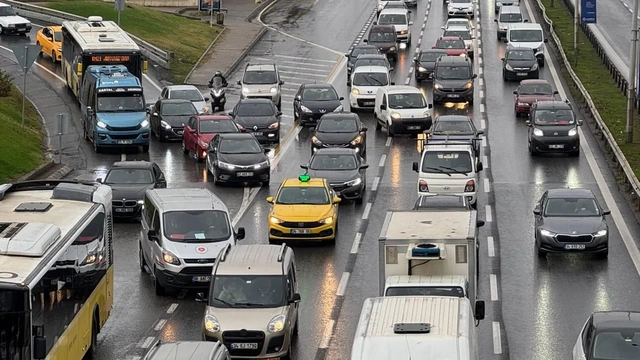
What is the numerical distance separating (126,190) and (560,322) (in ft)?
48.8

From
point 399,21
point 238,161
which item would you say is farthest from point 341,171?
point 399,21

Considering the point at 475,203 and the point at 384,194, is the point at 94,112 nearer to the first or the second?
the point at 384,194

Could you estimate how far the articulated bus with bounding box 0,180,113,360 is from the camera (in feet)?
68.9

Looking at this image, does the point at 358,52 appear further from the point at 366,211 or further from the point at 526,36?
the point at 366,211

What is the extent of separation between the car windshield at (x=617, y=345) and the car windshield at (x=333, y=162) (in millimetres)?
20702

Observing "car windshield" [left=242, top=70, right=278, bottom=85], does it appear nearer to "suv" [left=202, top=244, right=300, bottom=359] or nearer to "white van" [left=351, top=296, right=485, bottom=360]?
"suv" [left=202, top=244, right=300, bottom=359]

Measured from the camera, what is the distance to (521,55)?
6694 cm

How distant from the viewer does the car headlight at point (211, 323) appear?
87.1 feet

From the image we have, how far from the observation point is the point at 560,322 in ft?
98.6

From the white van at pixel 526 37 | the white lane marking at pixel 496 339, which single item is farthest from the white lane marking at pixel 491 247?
the white van at pixel 526 37

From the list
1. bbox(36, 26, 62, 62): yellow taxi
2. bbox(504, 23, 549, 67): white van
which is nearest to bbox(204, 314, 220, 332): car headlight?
bbox(36, 26, 62, 62): yellow taxi

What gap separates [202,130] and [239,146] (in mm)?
4250

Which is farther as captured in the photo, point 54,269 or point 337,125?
point 337,125

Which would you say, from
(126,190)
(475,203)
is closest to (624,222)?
(475,203)
